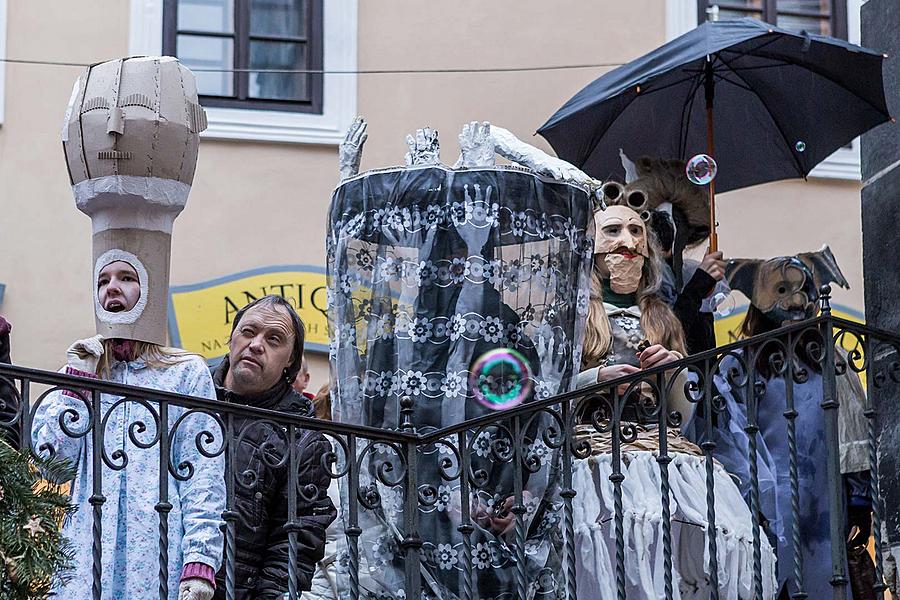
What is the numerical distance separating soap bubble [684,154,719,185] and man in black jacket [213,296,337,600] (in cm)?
241

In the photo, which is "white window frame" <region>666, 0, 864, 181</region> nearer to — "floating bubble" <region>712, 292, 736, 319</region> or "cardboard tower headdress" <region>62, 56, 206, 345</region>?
"floating bubble" <region>712, 292, 736, 319</region>

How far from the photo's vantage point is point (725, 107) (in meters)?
9.38

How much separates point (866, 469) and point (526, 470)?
1.59m

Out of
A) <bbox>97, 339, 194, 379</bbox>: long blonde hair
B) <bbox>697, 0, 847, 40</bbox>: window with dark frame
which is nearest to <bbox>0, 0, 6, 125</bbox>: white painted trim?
<bbox>697, 0, 847, 40</bbox>: window with dark frame

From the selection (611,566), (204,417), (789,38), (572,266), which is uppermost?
(789,38)

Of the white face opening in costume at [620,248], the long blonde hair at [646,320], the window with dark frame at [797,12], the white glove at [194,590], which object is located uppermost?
the window with dark frame at [797,12]

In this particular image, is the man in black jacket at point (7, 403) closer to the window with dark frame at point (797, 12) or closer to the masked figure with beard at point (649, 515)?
the masked figure with beard at point (649, 515)

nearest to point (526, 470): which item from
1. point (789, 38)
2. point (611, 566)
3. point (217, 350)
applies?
point (611, 566)

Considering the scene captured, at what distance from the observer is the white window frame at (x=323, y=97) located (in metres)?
12.1

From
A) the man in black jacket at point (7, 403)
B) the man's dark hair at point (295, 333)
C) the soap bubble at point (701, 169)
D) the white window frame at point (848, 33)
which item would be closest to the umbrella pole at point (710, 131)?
the soap bubble at point (701, 169)

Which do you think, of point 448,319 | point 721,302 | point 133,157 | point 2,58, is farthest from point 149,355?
point 2,58

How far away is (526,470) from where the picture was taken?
6.78m

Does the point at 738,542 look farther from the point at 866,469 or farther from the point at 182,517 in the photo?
the point at 182,517

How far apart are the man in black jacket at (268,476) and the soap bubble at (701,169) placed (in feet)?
7.90
